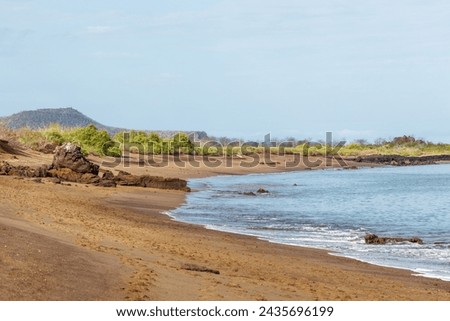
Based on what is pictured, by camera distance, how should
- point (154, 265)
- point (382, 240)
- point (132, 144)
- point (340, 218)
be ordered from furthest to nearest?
point (132, 144) < point (340, 218) < point (382, 240) < point (154, 265)

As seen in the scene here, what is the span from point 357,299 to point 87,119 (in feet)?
557

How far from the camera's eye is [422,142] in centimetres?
13350

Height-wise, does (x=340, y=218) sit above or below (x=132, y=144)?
below

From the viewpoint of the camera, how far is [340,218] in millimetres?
29000

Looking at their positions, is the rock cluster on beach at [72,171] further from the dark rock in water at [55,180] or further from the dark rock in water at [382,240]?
the dark rock in water at [382,240]

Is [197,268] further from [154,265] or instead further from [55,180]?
[55,180]

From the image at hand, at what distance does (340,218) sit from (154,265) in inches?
671

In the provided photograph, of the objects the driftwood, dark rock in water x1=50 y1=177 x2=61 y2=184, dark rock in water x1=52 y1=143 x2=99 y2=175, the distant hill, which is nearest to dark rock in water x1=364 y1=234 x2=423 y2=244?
the driftwood

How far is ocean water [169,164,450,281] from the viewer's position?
1884 centimetres

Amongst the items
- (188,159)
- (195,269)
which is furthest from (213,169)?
(195,269)

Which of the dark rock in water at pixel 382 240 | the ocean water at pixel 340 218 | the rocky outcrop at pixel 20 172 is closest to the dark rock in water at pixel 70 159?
the rocky outcrop at pixel 20 172

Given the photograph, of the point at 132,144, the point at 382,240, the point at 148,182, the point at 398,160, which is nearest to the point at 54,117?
the point at 398,160

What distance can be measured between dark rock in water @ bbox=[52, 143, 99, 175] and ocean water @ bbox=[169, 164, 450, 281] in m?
4.94

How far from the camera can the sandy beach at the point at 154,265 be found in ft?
33.8
